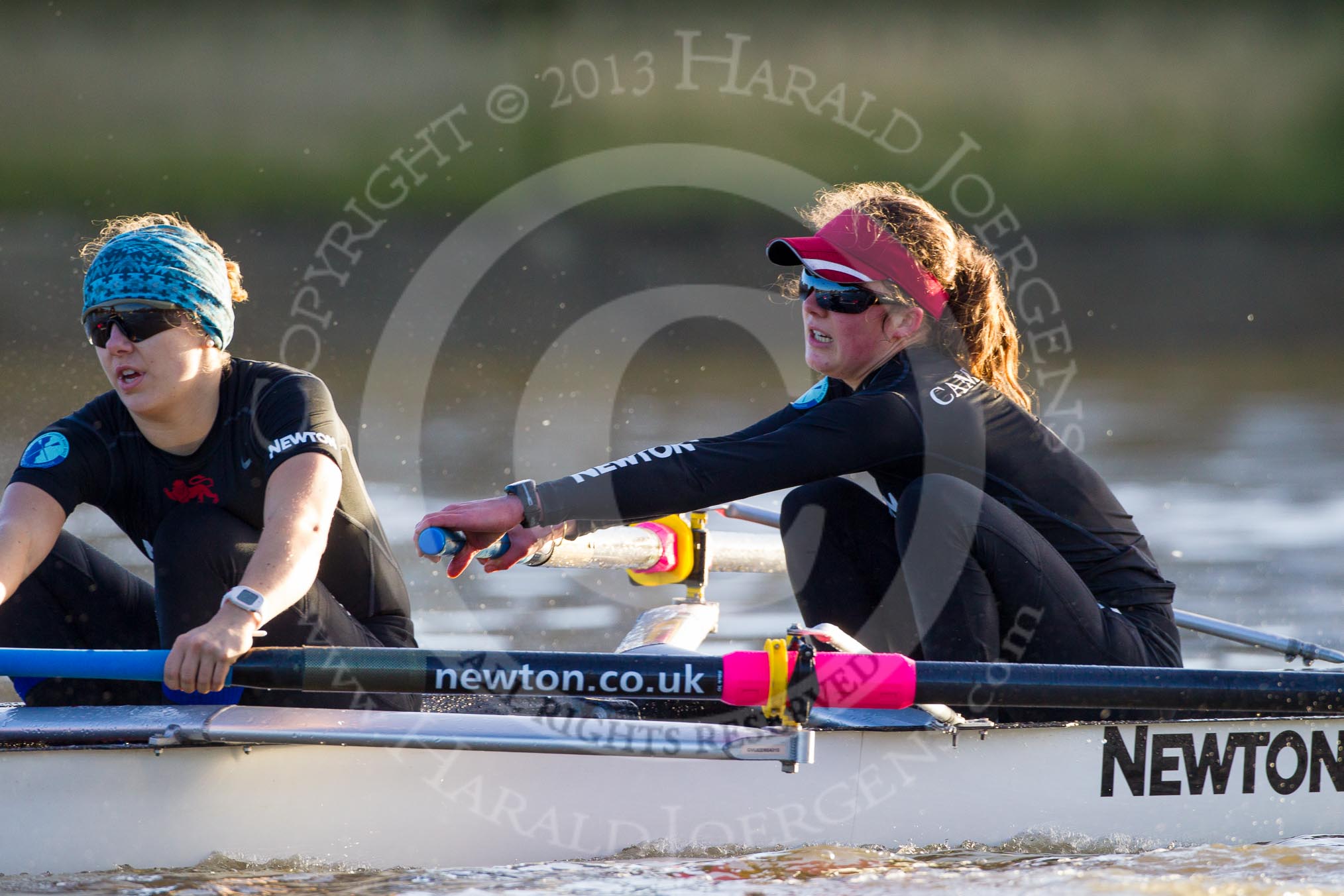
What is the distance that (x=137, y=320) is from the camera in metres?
2.51

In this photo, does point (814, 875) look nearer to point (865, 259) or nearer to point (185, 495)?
point (865, 259)

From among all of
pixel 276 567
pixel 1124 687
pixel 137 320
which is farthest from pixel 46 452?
pixel 1124 687

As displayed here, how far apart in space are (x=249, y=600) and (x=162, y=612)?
25cm

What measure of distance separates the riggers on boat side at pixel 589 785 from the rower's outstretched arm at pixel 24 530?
248 millimetres

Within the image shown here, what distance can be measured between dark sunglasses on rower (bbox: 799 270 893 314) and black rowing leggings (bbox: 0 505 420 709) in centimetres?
107

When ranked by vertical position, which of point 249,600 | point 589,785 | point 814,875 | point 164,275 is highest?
point 164,275

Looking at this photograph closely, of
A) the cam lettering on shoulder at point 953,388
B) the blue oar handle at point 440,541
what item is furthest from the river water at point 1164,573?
the cam lettering on shoulder at point 953,388

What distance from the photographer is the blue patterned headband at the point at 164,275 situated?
2.51 m

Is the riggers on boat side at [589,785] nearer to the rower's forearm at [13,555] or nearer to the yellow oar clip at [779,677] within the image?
the yellow oar clip at [779,677]

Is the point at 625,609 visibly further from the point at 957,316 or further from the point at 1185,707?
the point at 1185,707

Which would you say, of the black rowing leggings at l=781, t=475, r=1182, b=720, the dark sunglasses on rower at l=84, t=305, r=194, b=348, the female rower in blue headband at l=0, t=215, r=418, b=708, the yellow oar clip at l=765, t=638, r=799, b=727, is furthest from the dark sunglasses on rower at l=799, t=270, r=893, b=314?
the dark sunglasses on rower at l=84, t=305, r=194, b=348

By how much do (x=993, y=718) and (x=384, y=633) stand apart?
47.8 inches

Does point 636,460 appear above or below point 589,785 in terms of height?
above

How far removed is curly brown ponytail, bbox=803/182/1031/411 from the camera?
280 cm
